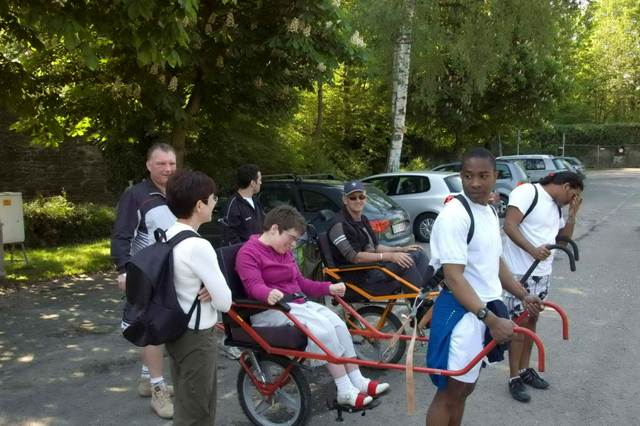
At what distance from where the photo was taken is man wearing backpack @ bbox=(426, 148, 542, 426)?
9.71 feet

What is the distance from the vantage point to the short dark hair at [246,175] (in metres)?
5.52

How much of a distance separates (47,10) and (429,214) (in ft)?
30.4

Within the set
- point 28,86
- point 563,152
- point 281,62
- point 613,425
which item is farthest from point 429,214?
point 563,152

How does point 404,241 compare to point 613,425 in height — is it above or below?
above

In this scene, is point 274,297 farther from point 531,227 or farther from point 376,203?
point 376,203

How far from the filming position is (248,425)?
421 centimetres

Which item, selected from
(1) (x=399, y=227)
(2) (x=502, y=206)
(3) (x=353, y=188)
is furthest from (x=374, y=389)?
(2) (x=502, y=206)

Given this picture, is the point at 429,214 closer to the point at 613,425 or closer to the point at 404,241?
the point at 404,241

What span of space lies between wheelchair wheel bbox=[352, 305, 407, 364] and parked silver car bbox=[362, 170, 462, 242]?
7.73 metres

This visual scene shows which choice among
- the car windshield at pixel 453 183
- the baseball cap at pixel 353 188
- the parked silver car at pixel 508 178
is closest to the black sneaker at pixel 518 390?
the baseball cap at pixel 353 188

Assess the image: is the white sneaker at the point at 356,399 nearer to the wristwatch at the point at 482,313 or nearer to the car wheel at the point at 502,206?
the wristwatch at the point at 482,313

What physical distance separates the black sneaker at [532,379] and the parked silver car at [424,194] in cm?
803

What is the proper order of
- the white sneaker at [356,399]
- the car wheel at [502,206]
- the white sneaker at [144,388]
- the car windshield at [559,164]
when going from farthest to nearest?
the car windshield at [559,164] < the car wheel at [502,206] < the white sneaker at [144,388] < the white sneaker at [356,399]

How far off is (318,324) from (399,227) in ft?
18.4
